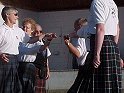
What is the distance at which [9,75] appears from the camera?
687cm

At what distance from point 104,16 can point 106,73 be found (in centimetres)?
66

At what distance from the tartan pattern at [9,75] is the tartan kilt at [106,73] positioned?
135 centimetres

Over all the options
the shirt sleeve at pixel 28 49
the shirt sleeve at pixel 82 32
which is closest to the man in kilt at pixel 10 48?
the shirt sleeve at pixel 28 49

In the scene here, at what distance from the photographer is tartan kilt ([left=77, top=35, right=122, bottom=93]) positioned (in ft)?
19.2

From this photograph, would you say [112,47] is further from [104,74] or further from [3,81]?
[3,81]

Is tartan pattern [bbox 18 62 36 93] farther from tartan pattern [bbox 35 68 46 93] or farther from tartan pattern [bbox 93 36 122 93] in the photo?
tartan pattern [bbox 93 36 122 93]

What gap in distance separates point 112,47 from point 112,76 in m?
0.34

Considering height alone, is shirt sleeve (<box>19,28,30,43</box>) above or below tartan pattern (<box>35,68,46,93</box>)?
above

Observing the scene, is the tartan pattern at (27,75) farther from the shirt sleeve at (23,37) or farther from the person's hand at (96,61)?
the person's hand at (96,61)

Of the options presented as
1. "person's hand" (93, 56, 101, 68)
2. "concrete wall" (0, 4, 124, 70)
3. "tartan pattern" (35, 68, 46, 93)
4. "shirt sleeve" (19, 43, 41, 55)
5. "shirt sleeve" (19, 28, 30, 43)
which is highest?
"concrete wall" (0, 4, 124, 70)

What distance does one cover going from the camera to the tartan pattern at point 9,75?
6.81 metres

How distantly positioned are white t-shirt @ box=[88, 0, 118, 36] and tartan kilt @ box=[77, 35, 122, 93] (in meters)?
0.09

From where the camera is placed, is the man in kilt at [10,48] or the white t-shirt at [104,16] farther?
the man in kilt at [10,48]

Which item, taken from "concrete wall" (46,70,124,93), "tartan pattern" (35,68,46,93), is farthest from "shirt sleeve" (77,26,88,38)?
"concrete wall" (46,70,124,93)
